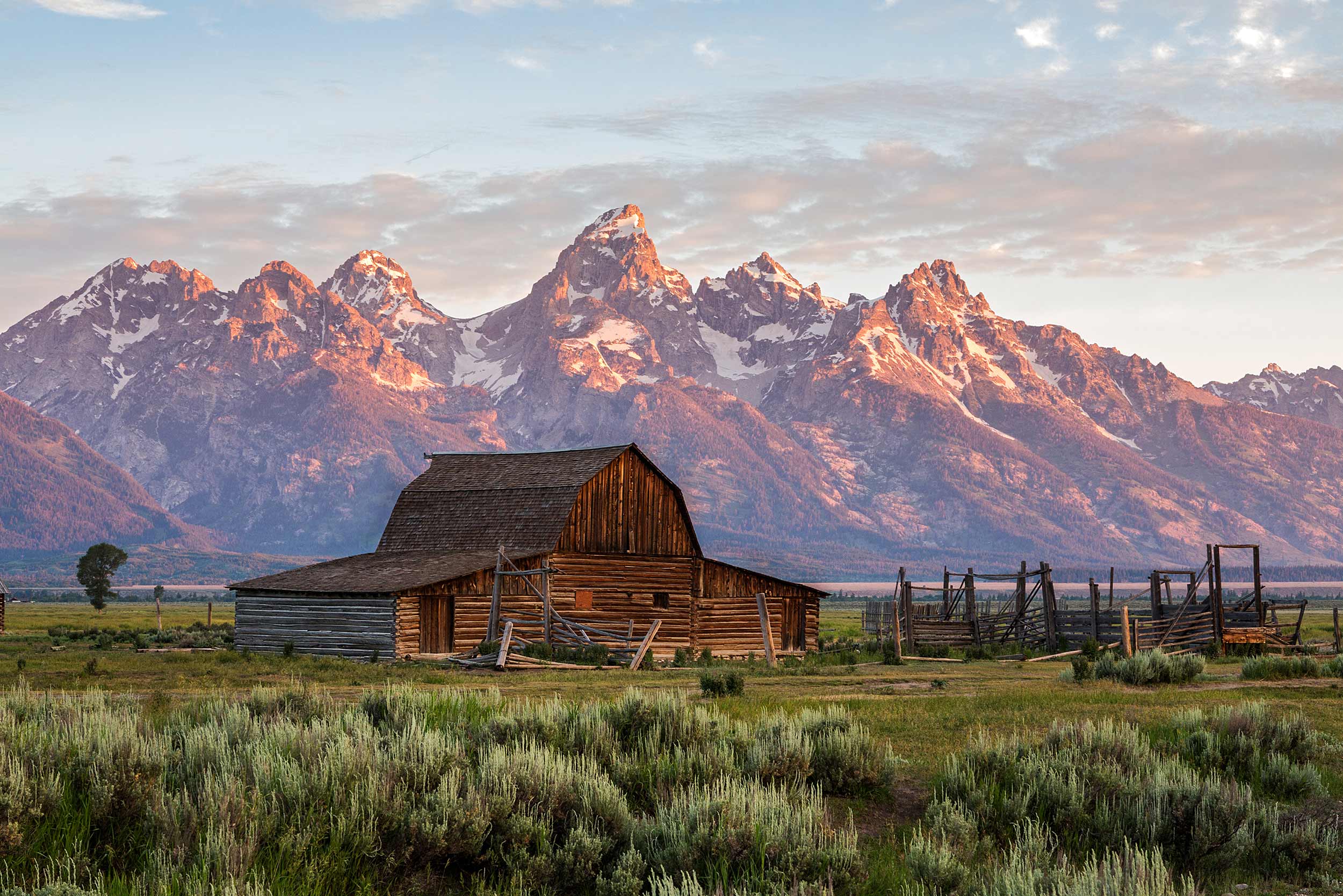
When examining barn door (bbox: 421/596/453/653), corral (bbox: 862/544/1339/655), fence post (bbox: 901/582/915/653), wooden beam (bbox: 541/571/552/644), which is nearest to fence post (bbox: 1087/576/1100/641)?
corral (bbox: 862/544/1339/655)

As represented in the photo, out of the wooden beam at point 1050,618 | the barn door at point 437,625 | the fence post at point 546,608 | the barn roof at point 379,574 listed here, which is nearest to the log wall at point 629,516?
the fence post at point 546,608

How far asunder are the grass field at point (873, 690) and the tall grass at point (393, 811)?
0.89 metres

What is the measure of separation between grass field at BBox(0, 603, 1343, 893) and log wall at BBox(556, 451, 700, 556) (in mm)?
11043

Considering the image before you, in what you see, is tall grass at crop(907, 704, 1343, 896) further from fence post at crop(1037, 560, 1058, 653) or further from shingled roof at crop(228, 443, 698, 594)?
shingled roof at crop(228, 443, 698, 594)

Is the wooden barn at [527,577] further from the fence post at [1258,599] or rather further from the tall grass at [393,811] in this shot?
the tall grass at [393,811]

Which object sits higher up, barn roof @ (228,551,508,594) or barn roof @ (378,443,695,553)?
barn roof @ (378,443,695,553)

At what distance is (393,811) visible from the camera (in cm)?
1032

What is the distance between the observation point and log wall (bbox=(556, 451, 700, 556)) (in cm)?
4531

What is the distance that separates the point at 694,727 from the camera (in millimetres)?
14164

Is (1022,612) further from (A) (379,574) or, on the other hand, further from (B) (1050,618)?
(A) (379,574)

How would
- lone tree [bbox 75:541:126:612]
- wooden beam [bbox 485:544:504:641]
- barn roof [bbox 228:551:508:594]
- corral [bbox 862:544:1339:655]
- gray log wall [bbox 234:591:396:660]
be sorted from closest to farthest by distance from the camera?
corral [bbox 862:544:1339:655] → gray log wall [bbox 234:591:396:660] → wooden beam [bbox 485:544:504:641] → barn roof [bbox 228:551:508:594] → lone tree [bbox 75:541:126:612]

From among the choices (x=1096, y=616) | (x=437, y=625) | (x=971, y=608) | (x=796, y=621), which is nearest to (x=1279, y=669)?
(x=1096, y=616)

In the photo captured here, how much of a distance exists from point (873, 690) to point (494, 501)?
24892 mm

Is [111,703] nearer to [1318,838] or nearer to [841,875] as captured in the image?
[841,875]
